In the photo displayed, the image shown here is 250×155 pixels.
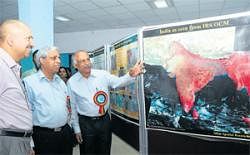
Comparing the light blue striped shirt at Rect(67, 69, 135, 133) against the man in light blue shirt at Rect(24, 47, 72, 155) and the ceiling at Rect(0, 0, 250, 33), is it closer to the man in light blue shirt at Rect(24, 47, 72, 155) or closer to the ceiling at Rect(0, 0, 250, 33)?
the man in light blue shirt at Rect(24, 47, 72, 155)

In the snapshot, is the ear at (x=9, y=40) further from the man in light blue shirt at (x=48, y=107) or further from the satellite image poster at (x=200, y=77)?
the satellite image poster at (x=200, y=77)

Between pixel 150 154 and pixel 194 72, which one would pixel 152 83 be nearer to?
pixel 194 72

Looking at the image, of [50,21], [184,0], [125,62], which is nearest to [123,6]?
[184,0]

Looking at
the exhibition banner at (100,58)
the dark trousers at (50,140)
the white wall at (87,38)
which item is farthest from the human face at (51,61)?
the white wall at (87,38)

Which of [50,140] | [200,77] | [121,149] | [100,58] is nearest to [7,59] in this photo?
[50,140]

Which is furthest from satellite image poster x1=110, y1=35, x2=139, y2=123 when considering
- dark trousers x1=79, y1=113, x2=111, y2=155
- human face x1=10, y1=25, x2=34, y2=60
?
human face x1=10, y1=25, x2=34, y2=60

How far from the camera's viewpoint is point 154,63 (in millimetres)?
2066

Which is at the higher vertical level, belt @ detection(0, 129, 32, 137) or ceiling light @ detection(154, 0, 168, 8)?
ceiling light @ detection(154, 0, 168, 8)

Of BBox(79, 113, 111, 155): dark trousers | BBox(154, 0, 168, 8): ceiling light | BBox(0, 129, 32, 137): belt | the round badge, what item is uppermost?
BBox(154, 0, 168, 8): ceiling light

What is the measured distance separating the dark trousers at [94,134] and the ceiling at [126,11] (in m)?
3.64

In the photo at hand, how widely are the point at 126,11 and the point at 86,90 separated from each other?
4290mm

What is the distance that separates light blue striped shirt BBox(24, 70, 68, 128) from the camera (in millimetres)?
2305

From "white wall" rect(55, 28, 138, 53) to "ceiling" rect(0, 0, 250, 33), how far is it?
2.09 ft

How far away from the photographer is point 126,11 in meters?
6.61
